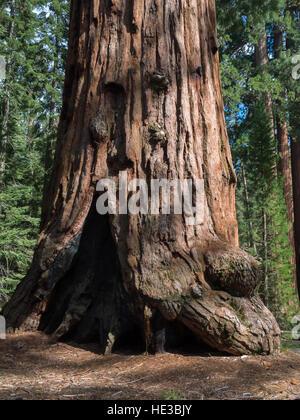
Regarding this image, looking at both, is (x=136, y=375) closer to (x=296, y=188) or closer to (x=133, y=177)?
(x=133, y=177)

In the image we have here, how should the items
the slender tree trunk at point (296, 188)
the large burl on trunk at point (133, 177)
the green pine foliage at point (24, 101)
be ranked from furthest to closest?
the slender tree trunk at point (296, 188) < the green pine foliage at point (24, 101) < the large burl on trunk at point (133, 177)

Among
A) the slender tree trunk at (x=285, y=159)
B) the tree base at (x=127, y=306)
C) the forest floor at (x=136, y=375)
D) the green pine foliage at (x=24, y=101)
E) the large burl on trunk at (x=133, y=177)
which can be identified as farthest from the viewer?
the slender tree trunk at (x=285, y=159)

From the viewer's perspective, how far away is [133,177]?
141 inches

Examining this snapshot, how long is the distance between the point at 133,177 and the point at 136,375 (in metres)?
1.88

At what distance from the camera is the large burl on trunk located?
3.27 m

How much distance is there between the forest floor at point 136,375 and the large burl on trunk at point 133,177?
0.29 meters

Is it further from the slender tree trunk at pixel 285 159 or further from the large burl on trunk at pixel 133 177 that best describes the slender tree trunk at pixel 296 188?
the large burl on trunk at pixel 133 177

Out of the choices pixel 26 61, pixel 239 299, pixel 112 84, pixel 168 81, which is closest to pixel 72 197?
pixel 112 84

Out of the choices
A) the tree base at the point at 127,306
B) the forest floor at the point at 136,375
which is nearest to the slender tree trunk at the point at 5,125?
the tree base at the point at 127,306

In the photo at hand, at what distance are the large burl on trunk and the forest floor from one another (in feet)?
0.96

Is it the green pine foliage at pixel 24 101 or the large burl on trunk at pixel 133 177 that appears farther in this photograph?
the green pine foliage at pixel 24 101

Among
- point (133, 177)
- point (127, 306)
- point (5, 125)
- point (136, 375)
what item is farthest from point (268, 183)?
point (5, 125)

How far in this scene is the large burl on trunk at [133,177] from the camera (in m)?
3.27
